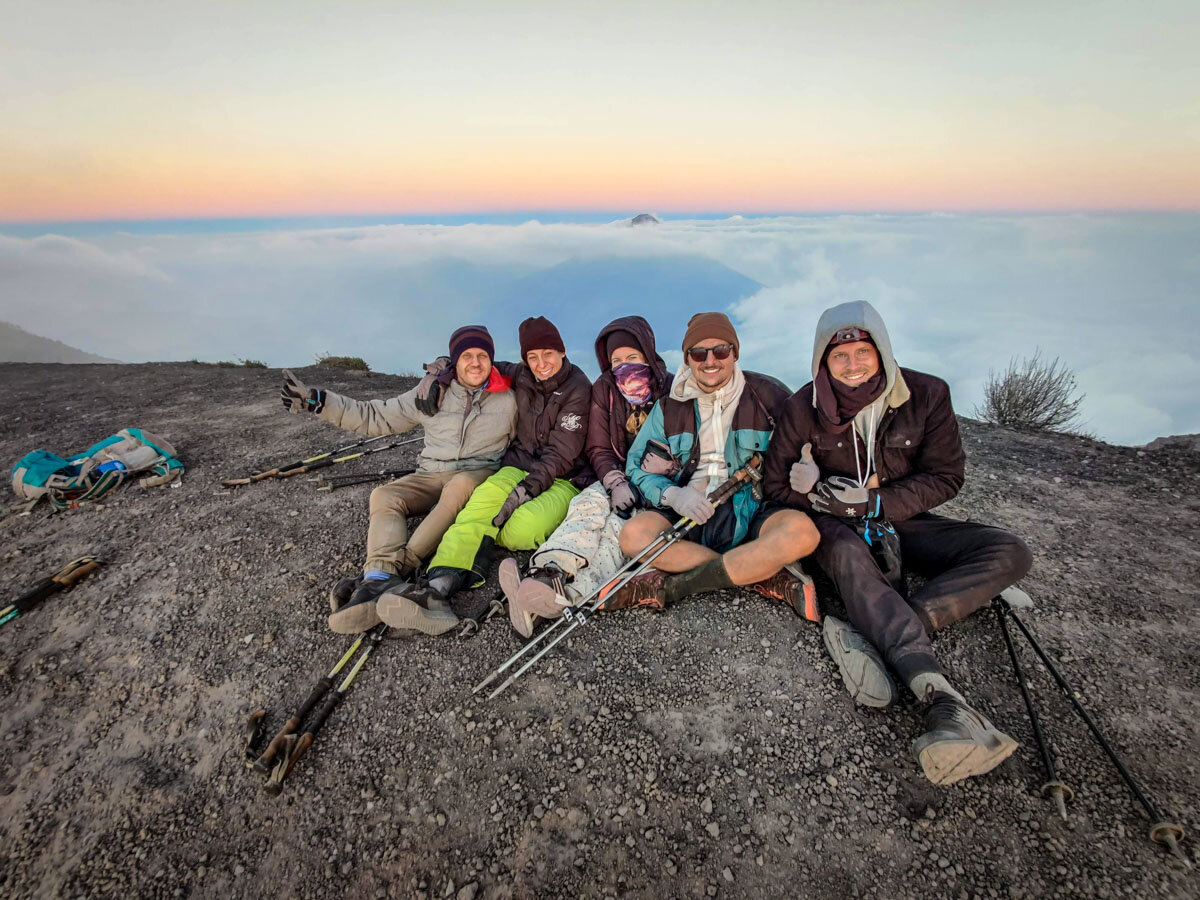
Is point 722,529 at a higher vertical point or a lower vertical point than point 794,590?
higher

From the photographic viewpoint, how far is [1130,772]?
290cm

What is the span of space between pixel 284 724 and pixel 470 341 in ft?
11.1

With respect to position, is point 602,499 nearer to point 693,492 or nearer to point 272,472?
point 693,492

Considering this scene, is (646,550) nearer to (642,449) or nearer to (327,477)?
(642,449)

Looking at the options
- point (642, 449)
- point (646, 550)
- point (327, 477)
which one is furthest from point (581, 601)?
point (327, 477)

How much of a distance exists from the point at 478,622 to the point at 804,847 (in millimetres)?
2596

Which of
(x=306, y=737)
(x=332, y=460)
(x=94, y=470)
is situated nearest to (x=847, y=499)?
(x=306, y=737)

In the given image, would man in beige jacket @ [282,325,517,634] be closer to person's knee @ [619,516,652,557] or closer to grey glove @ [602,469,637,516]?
grey glove @ [602,469,637,516]

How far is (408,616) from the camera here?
3.84m

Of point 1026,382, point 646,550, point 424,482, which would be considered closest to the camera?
point 646,550

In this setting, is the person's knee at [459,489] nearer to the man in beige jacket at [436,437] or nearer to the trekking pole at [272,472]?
the man in beige jacket at [436,437]

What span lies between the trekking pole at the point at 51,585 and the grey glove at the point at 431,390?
3459 millimetres

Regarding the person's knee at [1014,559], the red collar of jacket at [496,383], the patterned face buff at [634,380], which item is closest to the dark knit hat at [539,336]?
the red collar of jacket at [496,383]

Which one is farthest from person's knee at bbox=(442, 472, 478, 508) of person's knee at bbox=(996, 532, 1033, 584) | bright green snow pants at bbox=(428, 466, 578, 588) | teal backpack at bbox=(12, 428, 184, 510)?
teal backpack at bbox=(12, 428, 184, 510)
